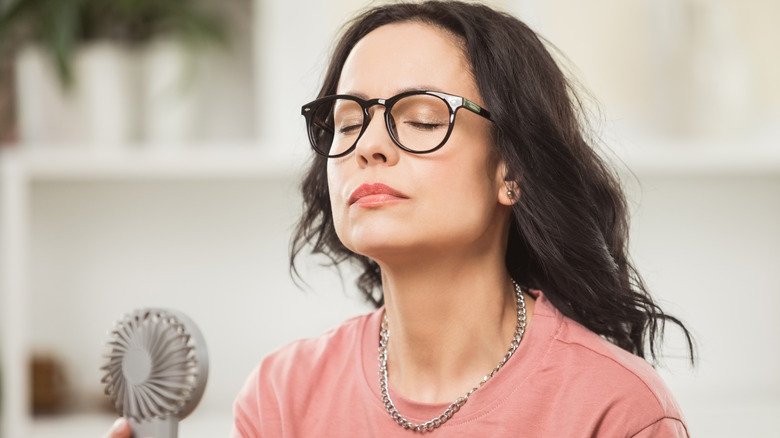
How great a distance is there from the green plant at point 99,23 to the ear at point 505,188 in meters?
1.26

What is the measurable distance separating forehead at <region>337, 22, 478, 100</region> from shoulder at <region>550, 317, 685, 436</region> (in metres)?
0.31

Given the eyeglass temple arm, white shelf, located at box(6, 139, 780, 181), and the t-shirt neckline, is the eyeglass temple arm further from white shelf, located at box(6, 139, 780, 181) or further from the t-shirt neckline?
white shelf, located at box(6, 139, 780, 181)

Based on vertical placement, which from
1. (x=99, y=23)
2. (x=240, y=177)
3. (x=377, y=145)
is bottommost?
(x=240, y=177)

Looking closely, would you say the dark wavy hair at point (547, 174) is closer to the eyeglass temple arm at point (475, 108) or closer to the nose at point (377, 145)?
the eyeglass temple arm at point (475, 108)

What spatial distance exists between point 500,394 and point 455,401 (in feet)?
0.18

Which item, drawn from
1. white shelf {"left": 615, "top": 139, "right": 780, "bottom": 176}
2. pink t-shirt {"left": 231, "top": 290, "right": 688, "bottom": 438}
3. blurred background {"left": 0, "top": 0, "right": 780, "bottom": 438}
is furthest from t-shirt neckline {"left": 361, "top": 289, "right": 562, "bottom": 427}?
white shelf {"left": 615, "top": 139, "right": 780, "bottom": 176}

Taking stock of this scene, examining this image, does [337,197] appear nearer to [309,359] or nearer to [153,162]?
[309,359]

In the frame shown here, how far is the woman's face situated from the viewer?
102 cm

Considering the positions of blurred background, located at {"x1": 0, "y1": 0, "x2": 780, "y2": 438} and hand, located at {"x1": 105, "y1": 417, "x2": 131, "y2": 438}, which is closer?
hand, located at {"x1": 105, "y1": 417, "x2": 131, "y2": 438}

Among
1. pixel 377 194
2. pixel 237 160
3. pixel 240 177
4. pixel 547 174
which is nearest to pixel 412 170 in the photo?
pixel 377 194

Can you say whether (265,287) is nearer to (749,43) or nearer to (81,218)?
(81,218)

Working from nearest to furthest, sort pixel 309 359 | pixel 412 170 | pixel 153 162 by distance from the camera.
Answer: pixel 412 170, pixel 309 359, pixel 153 162

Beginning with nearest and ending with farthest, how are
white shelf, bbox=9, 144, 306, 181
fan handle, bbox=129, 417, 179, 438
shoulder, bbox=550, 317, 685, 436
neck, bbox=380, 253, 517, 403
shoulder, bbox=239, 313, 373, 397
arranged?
fan handle, bbox=129, 417, 179, 438, shoulder, bbox=550, 317, 685, 436, neck, bbox=380, 253, 517, 403, shoulder, bbox=239, 313, 373, 397, white shelf, bbox=9, 144, 306, 181

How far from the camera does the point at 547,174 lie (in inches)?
43.2
